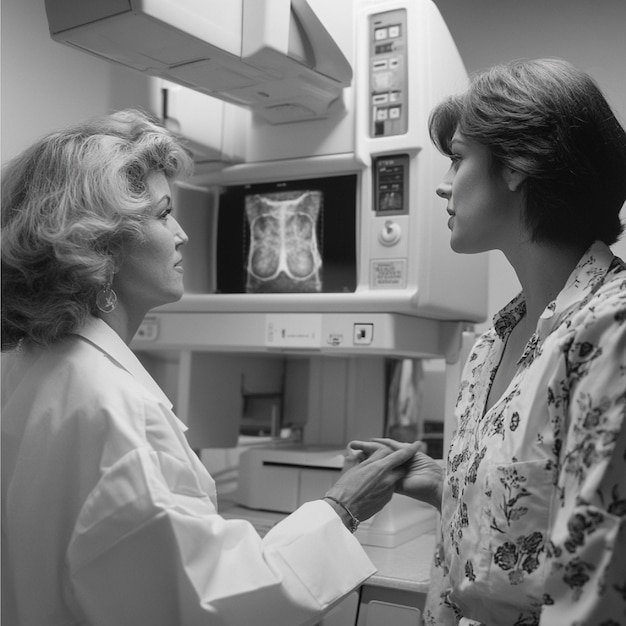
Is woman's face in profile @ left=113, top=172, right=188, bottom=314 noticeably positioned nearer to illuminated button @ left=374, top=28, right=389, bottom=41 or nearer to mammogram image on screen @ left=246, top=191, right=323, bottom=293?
mammogram image on screen @ left=246, top=191, right=323, bottom=293

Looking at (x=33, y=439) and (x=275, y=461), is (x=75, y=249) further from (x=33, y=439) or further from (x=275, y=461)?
(x=275, y=461)

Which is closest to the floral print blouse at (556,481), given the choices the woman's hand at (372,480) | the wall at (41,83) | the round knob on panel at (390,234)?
the woman's hand at (372,480)

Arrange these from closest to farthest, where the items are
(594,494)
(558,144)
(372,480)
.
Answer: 1. (594,494)
2. (558,144)
3. (372,480)

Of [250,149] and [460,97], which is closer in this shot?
[460,97]

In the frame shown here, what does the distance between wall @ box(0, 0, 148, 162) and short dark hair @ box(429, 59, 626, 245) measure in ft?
3.86

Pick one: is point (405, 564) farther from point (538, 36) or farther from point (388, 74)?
point (538, 36)

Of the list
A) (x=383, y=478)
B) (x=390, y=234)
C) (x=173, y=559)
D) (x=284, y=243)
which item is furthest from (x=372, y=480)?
(x=284, y=243)

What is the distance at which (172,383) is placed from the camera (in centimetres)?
282

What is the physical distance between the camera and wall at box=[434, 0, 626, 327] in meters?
2.46

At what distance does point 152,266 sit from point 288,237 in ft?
2.47

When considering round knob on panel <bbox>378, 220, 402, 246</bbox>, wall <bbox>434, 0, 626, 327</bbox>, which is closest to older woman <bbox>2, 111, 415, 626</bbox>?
round knob on panel <bbox>378, 220, 402, 246</bbox>

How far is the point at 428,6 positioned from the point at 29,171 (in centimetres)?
112

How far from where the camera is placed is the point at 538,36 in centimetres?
258

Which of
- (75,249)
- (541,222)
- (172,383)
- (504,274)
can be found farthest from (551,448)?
(172,383)
